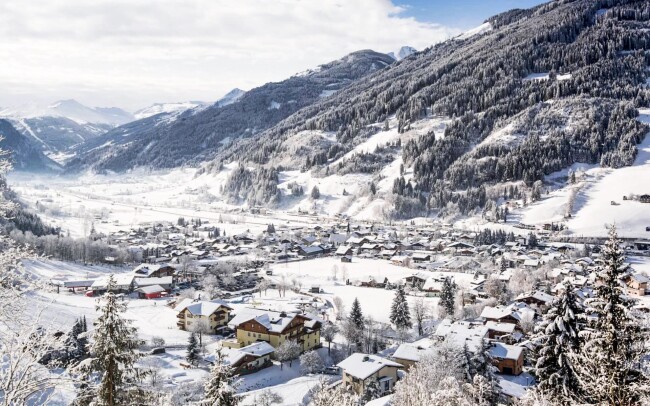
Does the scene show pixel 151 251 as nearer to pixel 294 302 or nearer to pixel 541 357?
pixel 294 302

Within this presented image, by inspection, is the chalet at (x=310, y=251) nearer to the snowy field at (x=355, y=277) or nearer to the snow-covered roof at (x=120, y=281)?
the snowy field at (x=355, y=277)

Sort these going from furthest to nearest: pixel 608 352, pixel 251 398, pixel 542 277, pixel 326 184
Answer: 1. pixel 326 184
2. pixel 542 277
3. pixel 251 398
4. pixel 608 352

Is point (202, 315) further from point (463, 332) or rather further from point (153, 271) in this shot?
point (153, 271)

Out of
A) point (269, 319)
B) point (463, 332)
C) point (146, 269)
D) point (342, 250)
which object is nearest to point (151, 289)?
point (146, 269)

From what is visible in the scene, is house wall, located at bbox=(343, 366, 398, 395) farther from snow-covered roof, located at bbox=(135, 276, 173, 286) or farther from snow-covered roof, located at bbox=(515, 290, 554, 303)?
snow-covered roof, located at bbox=(135, 276, 173, 286)

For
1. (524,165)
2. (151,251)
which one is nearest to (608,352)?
(151,251)
